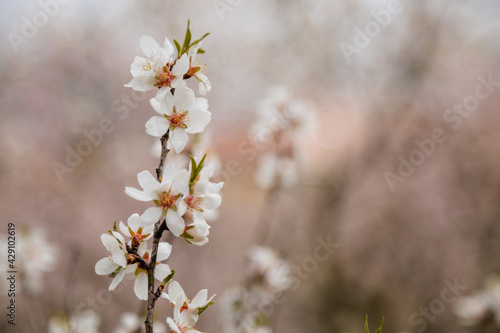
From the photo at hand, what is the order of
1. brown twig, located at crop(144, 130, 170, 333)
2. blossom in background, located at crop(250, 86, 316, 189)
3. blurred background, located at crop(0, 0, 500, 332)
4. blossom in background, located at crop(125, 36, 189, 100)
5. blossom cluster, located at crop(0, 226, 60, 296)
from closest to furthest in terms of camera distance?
brown twig, located at crop(144, 130, 170, 333)
blossom in background, located at crop(125, 36, 189, 100)
blossom cluster, located at crop(0, 226, 60, 296)
blossom in background, located at crop(250, 86, 316, 189)
blurred background, located at crop(0, 0, 500, 332)

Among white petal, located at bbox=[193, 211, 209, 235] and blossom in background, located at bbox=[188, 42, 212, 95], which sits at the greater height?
blossom in background, located at bbox=[188, 42, 212, 95]

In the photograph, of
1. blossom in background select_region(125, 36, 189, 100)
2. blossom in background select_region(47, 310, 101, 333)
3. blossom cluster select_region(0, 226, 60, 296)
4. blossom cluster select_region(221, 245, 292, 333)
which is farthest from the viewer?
blossom cluster select_region(221, 245, 292, 333)

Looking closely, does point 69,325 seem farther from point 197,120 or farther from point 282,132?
point 282,132

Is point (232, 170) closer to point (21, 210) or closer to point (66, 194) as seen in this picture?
point (66, 194)

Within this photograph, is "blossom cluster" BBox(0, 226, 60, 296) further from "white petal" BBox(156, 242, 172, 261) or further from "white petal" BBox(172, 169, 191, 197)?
"white petal" BBox(172, 169, 191, 197)

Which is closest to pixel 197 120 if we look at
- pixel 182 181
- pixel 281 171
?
pixel 182 181

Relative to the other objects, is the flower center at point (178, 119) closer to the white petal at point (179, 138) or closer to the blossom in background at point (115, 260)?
the white petal at point (179, 138)

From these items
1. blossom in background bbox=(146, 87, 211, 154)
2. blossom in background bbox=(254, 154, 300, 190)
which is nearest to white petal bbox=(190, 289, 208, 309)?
blossom in background bbox=(146, 87, 211, 154)
